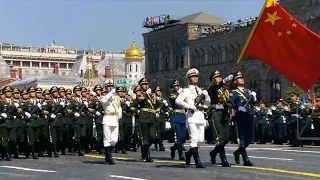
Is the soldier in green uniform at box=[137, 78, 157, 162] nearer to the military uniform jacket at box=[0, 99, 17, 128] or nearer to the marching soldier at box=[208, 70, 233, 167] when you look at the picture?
the marching soldier at box=[208, 70, 233, 167]

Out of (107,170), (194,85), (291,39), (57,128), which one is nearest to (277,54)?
(291,39)

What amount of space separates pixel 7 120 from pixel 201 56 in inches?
2448

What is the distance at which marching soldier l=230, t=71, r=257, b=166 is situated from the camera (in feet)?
44.7

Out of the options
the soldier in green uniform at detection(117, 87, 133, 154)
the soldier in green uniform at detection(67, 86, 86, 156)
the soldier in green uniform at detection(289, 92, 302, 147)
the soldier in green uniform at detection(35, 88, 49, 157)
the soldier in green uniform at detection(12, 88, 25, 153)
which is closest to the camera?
the soldier in green uniform at detection(12, 88, 25, 153)

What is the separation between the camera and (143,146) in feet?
51.6

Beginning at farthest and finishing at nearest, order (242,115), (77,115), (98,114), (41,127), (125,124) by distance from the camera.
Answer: (125,124) < (77,115) < (41,127) < (98,114) < (242,115)

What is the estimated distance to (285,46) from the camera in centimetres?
1614

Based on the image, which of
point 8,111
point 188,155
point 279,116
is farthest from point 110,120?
point 279,116

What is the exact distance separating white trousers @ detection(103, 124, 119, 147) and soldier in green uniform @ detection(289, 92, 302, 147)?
8.48m

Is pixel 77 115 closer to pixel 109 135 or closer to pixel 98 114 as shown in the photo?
pixel 98 114

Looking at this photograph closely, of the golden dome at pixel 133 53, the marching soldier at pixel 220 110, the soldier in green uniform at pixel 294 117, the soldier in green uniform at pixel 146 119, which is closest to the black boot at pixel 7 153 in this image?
the soldier in green uniform at pixel 146 119

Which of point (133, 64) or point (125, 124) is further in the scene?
point (133, 64)

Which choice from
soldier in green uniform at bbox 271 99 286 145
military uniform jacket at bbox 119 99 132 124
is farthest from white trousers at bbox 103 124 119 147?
soldier in green uniform at bbox 271 99 286 145

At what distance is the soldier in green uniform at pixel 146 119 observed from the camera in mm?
15648
